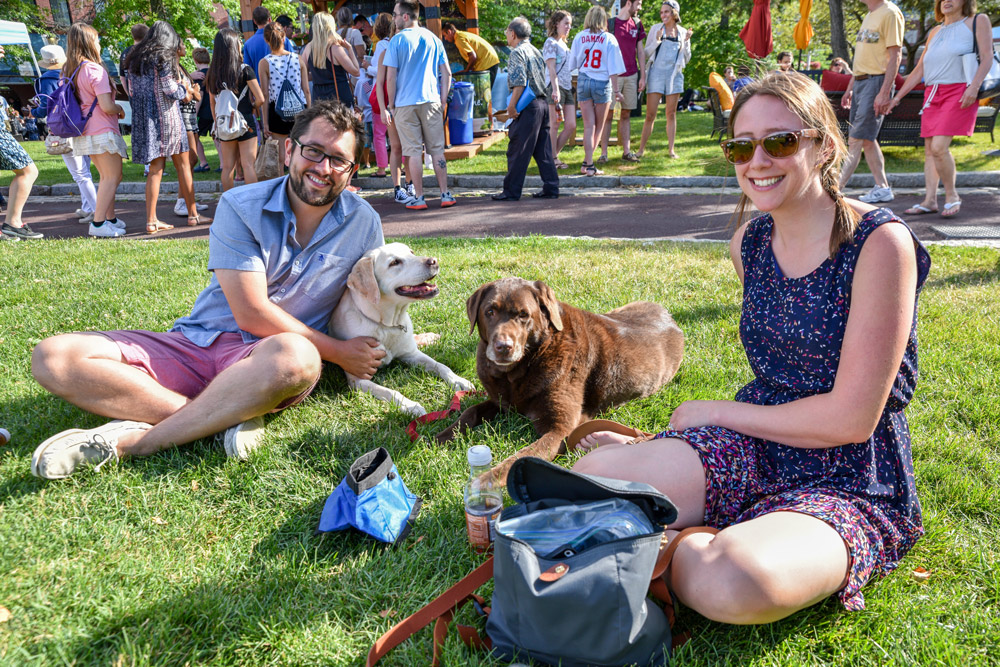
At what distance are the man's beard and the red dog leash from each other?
1372 mm

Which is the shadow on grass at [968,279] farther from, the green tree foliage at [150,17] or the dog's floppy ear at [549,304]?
the green tree foliage at [150,17]

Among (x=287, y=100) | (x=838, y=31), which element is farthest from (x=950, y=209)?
(x=838, y=31)

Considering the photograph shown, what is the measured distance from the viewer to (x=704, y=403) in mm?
2654

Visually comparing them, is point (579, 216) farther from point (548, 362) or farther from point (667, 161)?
point (548, 362)

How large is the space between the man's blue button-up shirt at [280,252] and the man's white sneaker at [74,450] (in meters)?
Answer: 0.71

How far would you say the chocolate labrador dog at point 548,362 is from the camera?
3412mm

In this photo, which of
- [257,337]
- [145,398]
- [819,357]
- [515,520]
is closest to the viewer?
[515,520]

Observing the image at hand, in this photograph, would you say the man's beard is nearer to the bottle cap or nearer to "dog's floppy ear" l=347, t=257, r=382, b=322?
"dog's floppy ear" l=347, t=257, r=382, b=322

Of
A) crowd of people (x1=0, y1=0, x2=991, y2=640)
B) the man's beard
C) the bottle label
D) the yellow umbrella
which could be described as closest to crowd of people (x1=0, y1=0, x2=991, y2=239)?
the yellow umbrella

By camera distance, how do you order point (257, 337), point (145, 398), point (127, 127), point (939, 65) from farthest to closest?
point (127, 127)
point (939, 65)
point (257, 337)
point (145, 398)

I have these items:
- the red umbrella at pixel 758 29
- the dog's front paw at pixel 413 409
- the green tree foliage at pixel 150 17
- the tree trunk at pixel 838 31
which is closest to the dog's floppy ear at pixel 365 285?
the dog's front paw at pixel 413 409

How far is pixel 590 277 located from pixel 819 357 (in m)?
3.72

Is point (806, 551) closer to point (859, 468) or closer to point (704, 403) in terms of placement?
point (859, 468)

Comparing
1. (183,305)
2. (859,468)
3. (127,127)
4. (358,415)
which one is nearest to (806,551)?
(859,468)
